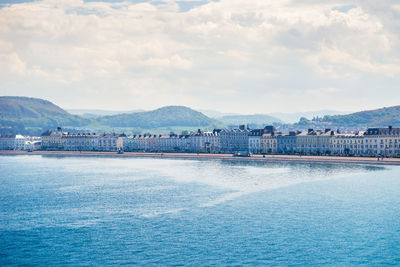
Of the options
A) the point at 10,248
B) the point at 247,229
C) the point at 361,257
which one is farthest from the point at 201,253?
the point at 10,248

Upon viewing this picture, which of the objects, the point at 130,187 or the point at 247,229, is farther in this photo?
the point at 130,187

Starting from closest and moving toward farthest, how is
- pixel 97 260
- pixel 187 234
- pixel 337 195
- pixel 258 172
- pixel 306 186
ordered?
pixel 97 260 → pixel 187 234 → pixel 337 195 → pixel 306 186 → pixel 258 172

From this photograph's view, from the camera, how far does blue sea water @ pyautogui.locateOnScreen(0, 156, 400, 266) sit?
50.3 metres

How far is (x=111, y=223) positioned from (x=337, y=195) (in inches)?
1601

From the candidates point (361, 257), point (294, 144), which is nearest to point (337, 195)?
point (361, 257)

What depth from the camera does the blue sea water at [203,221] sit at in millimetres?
50312

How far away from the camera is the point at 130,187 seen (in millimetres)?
99000

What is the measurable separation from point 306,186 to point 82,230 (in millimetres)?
50334

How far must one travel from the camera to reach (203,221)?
64250 mm

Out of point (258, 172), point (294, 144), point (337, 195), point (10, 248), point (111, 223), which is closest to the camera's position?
point (10, 248)

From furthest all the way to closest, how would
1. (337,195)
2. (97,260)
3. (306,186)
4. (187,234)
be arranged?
1. (306,186)
2. (337,195)
3. (187,234)
4. (97,260)

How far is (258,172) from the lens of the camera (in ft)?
412

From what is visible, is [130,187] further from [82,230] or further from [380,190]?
[380,190]

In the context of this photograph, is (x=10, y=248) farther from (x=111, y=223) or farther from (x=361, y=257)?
(x=361, y=257)
